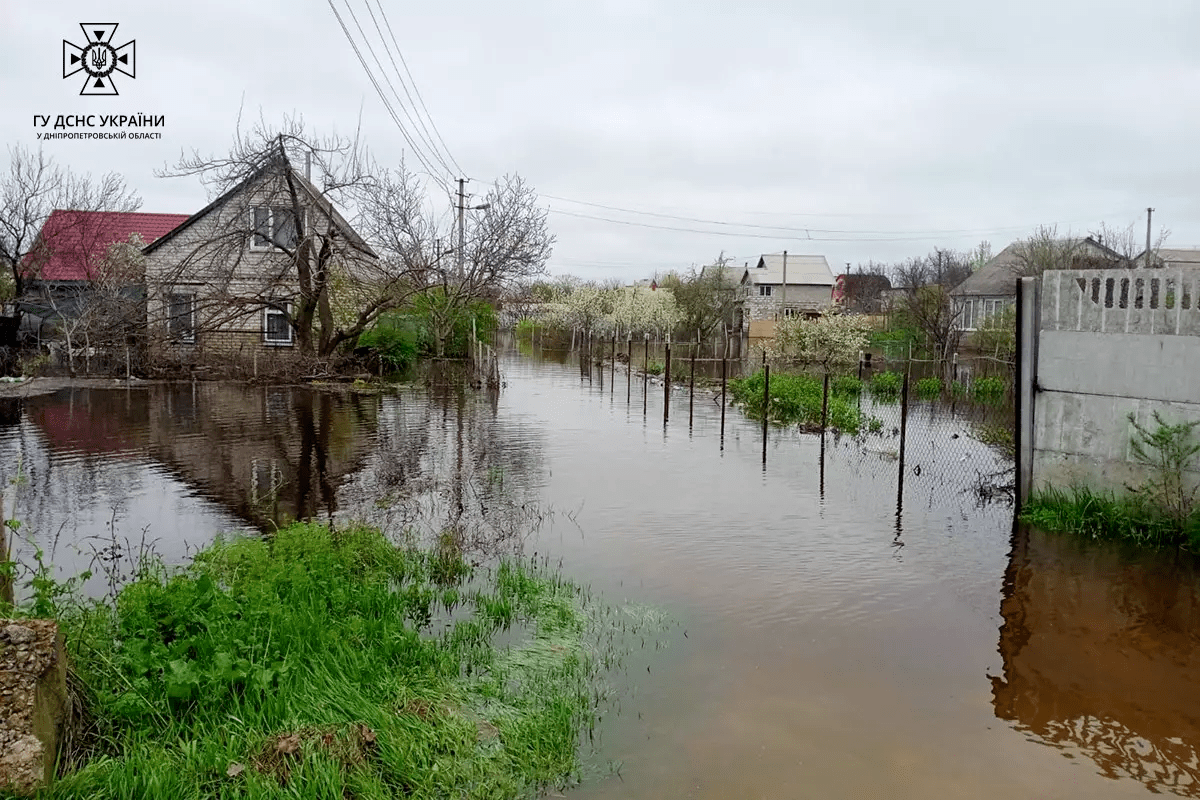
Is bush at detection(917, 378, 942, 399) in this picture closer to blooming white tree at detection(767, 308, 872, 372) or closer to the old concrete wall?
blooming white tree at detection(767, 308, 872, 372)

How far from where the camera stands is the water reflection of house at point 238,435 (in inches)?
412

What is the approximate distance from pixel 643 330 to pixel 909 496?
4094 centimetres

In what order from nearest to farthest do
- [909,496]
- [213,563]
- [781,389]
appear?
[213,563] < [909,496] < [781,389]

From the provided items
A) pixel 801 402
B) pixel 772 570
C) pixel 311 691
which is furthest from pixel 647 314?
pixel 311 691

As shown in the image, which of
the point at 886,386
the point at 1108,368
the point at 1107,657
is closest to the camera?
the point at 1107,657

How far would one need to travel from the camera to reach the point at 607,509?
10164 millimetres

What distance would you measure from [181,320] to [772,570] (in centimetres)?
2527

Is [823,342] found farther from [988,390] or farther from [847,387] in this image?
[988,390]

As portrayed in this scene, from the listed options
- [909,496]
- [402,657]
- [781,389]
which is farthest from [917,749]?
[781,389]

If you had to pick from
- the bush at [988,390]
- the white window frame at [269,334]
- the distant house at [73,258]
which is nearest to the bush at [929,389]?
the bush at [988,390]

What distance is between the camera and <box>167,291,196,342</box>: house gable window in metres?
24.3

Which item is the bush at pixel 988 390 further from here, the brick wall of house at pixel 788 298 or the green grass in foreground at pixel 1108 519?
the brick wall of house at pixel 788 298

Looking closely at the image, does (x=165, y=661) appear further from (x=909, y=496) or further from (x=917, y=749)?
(x=909, y=496)

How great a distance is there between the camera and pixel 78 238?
32469 millimetres
